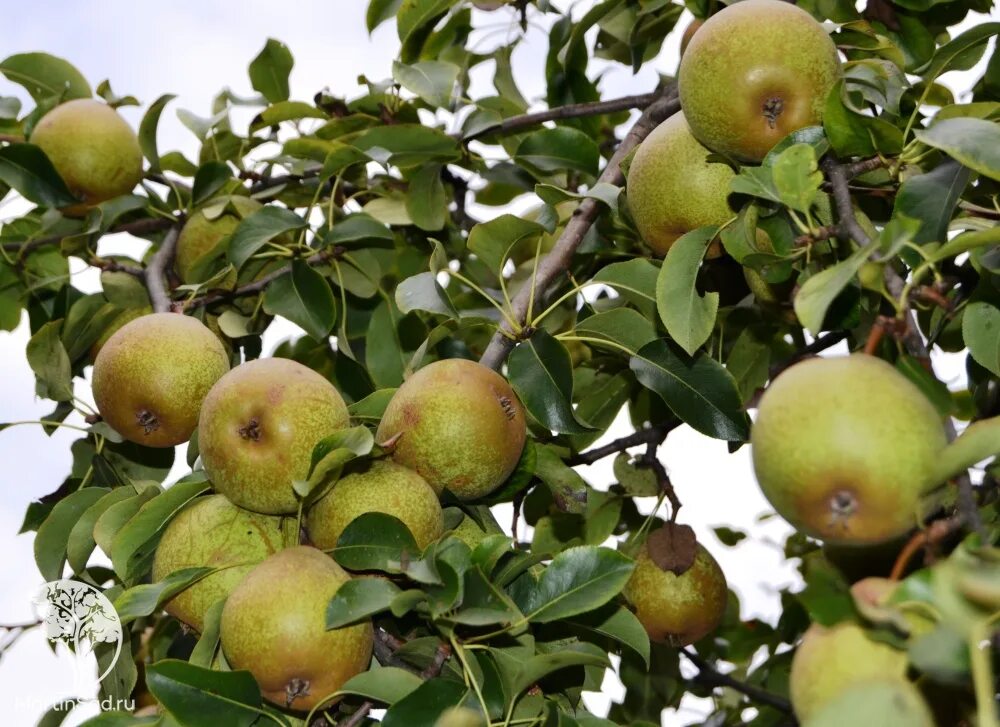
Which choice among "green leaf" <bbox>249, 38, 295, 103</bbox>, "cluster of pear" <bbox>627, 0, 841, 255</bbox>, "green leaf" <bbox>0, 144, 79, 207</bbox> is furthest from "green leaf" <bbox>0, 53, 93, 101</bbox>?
"cluster of pear" <bbox>627, 0, 841, 255</bbox>

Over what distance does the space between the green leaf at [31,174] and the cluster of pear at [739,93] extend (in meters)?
1.62

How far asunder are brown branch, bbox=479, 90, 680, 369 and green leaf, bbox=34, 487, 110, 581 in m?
0.94

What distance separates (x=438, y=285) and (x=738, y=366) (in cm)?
94

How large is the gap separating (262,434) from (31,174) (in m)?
1.32

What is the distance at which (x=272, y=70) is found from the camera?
3.31m

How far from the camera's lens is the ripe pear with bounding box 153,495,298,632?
2.00 metres

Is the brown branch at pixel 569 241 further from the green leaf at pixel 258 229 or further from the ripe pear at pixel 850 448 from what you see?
the ripe pear at pixel 850 448

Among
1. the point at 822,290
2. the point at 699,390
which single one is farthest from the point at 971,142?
the point at 699,390

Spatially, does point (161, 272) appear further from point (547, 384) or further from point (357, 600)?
point (357, 600)

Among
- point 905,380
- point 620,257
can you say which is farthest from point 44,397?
point 905,380

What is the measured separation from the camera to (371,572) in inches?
78.0

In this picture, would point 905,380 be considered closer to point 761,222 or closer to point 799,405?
point 799,405

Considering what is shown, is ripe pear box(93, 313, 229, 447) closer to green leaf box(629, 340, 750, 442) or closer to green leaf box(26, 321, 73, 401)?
green leaf box(26, 321, 73, 401)

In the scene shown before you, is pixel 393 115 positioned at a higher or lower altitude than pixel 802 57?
lower
